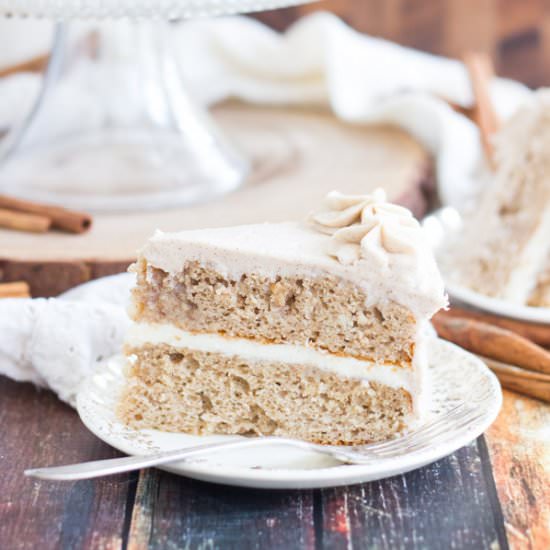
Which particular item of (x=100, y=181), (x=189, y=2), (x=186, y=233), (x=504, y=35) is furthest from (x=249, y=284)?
(x=504, y=35)

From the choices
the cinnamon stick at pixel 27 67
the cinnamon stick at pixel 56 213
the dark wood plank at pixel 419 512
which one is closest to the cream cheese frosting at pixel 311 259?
the dark wood plank at pixel 419 512

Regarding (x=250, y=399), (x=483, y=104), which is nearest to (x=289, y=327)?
(x=250, y=399)

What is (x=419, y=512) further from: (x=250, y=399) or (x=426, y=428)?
(x=250, y=399)

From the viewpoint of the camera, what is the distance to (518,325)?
215 centimetres

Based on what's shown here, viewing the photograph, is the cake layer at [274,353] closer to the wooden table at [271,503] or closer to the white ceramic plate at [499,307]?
the wooden table at [271,503]

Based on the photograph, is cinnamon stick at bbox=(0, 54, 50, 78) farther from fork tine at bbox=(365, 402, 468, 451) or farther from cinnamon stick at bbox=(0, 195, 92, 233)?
fork tine at bbox=(365, 402, 468, 451)

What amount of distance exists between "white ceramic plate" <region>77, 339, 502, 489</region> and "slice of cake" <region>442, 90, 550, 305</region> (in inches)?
15.7

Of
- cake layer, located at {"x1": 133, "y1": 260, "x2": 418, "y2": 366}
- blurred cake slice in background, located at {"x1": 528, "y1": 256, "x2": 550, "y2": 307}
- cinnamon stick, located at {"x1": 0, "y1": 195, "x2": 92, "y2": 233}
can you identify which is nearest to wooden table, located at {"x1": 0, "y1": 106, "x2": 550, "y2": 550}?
cake layer, located at {"x1": 133, "y1": 260, "x2": 418, "y2": 366}

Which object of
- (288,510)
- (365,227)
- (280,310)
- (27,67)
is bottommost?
(27,67)

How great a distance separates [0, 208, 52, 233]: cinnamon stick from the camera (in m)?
2.39

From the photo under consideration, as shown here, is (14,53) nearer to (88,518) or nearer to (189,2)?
(189,2)

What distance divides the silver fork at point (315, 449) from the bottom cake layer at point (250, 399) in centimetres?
7

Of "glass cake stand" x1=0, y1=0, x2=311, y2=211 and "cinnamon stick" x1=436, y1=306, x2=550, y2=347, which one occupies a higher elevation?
"cinnamon stick" x1=436, y1=306, x2=550, y2=347

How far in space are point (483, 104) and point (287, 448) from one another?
171 cm
